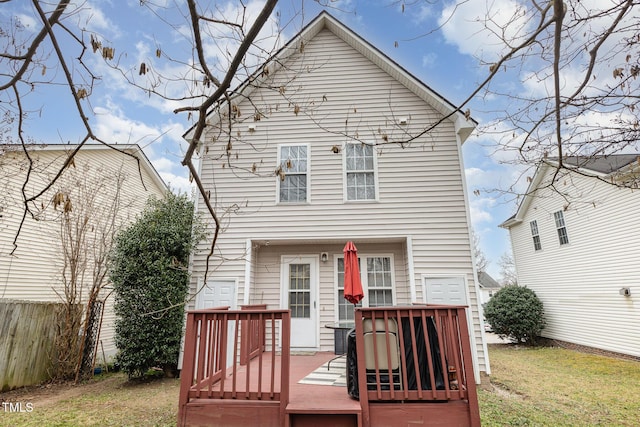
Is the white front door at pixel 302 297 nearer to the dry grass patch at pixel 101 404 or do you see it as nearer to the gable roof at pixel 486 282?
the dry grass patch at pixel 101 404

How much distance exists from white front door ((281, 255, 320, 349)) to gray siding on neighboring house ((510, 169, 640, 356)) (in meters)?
6.28

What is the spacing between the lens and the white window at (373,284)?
24.0 feet

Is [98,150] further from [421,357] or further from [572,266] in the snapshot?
[572,266]

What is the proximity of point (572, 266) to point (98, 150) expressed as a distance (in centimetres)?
1757

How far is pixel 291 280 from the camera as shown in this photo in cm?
758

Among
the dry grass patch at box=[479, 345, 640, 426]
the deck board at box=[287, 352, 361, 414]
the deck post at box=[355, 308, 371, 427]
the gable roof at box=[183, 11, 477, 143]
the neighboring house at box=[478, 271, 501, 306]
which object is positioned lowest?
the dry grass patch at box=[479, 345, 640, 426]

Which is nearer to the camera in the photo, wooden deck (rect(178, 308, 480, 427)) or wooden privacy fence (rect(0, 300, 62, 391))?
wooden deck (rect(178, 308, 480, 427))

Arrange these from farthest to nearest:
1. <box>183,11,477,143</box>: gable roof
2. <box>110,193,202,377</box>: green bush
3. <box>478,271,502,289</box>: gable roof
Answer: <box>478,271,502,289</box>: gable roof
<box>183,11,477,143</box>: gable roof
<box>110,193,202,377</box>: green bush

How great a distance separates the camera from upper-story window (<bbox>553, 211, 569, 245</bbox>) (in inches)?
472

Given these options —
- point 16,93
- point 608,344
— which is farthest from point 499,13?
point 608,344

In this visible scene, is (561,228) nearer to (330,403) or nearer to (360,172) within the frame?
(360,172)

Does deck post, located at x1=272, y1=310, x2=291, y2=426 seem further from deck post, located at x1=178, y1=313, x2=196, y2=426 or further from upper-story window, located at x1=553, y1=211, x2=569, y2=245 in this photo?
upper-story window, located at x1=553, y1=211, x2=569, y2=245

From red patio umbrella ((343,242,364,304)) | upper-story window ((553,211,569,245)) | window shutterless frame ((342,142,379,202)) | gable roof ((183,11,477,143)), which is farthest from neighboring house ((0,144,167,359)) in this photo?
upper-story window ((553,211,569,245))

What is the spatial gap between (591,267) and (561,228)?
6.06 feet
